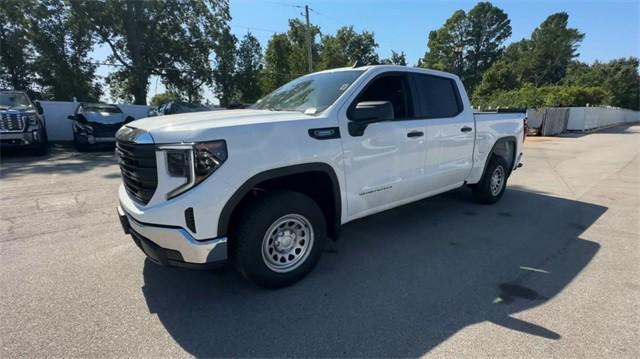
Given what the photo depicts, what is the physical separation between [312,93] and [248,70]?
32.0m

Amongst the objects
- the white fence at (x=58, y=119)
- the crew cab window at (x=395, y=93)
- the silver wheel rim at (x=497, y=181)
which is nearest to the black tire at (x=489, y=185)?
the silver wheel rim at (x=497, y=181)

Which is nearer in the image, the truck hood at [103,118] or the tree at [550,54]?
the truck hood at [103,118]

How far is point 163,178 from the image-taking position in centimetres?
257

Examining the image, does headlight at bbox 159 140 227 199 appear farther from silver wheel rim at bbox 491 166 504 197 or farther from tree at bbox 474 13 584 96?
tree at bbox 474 13 584 96

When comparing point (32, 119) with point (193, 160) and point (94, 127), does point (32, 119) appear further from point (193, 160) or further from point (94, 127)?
point (193, 160)

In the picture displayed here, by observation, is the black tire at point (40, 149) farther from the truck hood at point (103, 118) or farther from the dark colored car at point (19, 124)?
the truck hood at point (103, 118)

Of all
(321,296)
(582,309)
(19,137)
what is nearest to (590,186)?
(582,309)

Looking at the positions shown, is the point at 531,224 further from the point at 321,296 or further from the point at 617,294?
the point at 321,296

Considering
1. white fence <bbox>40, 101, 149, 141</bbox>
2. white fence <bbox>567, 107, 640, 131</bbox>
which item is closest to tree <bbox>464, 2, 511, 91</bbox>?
white fence <bbox>567, 107, 640, 131</bbox>

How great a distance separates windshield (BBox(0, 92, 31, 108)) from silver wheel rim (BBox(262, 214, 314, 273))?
11.6m

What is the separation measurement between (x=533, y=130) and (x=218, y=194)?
2334 cm

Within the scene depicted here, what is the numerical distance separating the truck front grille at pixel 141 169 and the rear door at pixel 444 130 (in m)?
2.93

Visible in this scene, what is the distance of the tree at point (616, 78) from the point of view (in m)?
54.2

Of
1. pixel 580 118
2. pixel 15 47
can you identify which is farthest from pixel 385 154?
pixel 15 47
